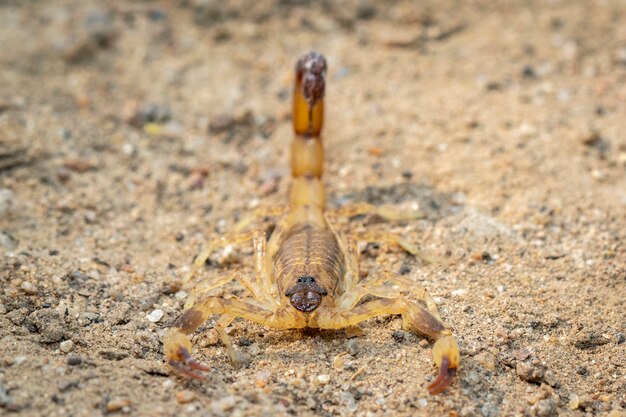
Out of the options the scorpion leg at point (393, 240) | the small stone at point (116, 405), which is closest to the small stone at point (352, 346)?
the scorpion leg at point (393, 240)

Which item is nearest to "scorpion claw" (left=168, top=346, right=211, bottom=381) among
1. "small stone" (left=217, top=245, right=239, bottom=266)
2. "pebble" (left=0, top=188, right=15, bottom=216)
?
"small stone" (left=217, top=245, right=239, bottom=266)

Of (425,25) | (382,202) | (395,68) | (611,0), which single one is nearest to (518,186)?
(382,202)

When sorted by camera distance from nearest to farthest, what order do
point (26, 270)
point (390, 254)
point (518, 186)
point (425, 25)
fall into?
point (26, 270)
point (390, 254)
point (518, 186)
point (425, 25)

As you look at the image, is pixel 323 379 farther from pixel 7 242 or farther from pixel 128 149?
pixel 128 149

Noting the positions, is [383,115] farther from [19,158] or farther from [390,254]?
[19,158]

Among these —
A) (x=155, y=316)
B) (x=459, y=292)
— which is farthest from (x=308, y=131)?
(x=155, y=316)

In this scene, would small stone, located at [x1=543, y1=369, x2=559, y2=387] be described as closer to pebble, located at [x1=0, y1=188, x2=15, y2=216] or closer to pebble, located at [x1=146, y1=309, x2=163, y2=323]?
pebble, located at [x1=146, y1=309, x2=163, y2=323]

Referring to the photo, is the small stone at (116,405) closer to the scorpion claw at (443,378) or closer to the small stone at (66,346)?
the small stone at (66,346)
